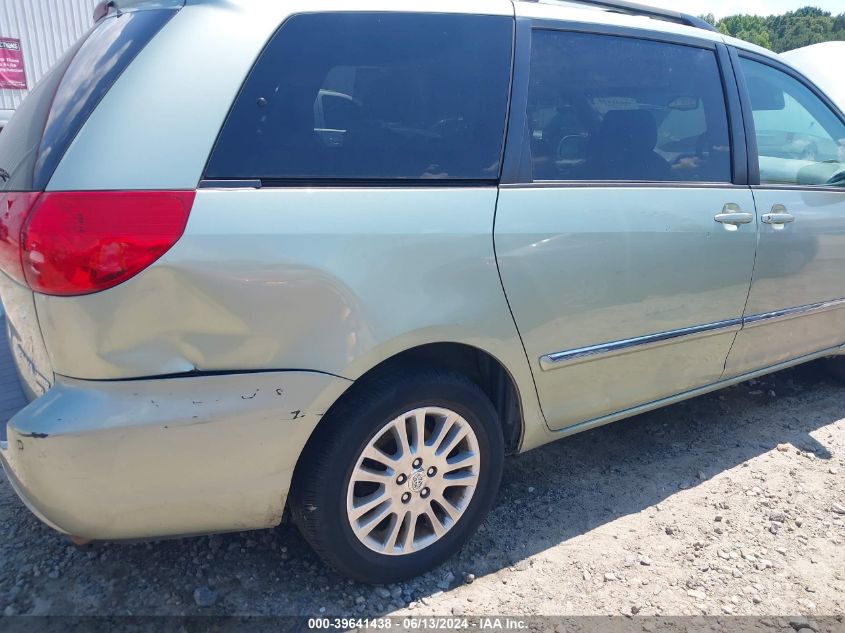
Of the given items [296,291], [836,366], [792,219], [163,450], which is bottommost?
[836,366]

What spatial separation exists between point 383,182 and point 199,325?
66 cm

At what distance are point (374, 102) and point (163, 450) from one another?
113 centimetres

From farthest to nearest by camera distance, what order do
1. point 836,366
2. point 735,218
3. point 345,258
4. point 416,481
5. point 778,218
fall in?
point 836,366
point 778,218
point 735,218
point 416,481
point 345,258

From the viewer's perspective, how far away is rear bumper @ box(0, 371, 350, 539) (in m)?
1.61

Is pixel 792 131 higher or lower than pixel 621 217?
higher

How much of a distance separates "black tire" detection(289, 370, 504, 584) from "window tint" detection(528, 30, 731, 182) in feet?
2.61

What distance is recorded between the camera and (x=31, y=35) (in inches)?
490

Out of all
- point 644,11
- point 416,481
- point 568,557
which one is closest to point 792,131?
point 644,11

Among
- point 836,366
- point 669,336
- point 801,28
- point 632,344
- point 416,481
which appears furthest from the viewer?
point 801,28

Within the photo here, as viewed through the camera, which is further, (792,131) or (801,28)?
(801,28)

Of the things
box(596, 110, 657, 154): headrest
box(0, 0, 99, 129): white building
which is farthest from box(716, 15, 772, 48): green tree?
box(596, 110, 657, 154): headrest

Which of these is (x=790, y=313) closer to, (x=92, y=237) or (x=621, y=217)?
(x=621, y=217)

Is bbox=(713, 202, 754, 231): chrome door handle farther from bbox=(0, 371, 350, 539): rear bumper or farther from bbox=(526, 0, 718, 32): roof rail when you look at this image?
bbox=(0, 371, 350, 539): rear bumper

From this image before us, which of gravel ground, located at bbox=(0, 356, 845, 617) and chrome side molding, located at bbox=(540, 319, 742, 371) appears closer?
gravel ground, located at bbox=(0, 356, 845, 617)
